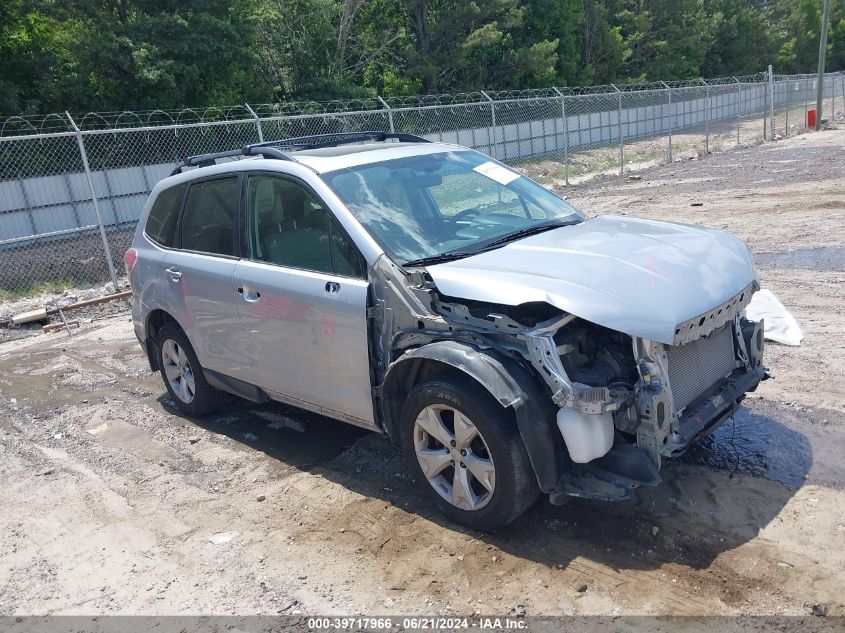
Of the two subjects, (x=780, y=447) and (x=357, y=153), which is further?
(x=357, y=153)

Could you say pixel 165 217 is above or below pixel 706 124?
above

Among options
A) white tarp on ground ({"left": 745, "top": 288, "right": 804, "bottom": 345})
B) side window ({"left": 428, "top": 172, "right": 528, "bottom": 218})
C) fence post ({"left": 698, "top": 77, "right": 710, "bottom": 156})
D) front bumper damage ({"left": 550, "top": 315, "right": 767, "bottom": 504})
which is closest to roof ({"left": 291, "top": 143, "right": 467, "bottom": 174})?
side window ({"left": 428, "top": 172, "right": 528, "bottom": 218})

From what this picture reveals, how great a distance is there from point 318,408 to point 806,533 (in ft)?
8.87

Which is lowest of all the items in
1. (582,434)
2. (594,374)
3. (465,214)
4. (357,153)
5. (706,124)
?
(706,124)

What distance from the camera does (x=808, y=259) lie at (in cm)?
885

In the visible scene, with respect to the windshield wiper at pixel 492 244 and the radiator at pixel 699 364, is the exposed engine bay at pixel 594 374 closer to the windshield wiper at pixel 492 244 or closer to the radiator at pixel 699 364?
the radiator at pixel 699 364

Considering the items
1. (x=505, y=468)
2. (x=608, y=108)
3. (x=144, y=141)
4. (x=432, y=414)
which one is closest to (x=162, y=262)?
(x=432, y=414)

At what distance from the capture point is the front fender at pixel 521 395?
338 cm

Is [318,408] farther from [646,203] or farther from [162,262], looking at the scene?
[646,203]

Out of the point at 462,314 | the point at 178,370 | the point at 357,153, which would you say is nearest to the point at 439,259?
the point at 462,314

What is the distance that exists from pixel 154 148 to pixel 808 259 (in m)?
15.4

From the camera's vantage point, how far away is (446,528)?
3906mm

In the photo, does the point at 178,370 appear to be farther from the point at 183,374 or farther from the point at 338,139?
the point at 338,139

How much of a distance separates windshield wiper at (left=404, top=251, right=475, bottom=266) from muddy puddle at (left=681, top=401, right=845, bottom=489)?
1.76 m
